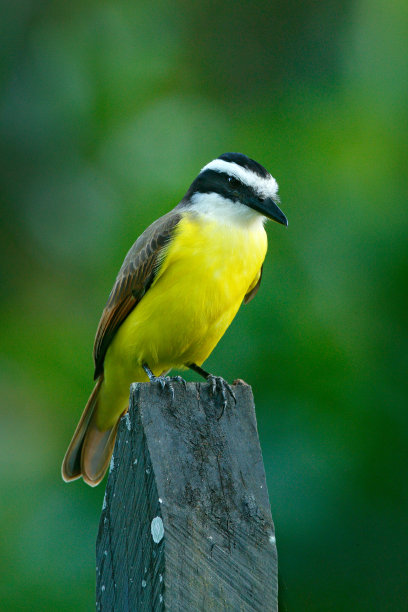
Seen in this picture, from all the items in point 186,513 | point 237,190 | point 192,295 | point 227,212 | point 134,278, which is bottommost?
point 134,278

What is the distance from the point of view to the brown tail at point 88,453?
4.21 meters

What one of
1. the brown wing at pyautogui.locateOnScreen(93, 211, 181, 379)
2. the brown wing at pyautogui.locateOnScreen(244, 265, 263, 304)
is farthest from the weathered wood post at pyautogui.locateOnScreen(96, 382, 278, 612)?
the brown wing at pyautogui.locateOnScreen(244, 265, 263, 304)

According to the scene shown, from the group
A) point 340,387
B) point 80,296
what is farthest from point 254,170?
point 80,296

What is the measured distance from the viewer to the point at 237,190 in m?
4.19

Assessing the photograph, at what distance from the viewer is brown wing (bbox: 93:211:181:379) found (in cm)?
412

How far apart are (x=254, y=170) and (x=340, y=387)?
1076 mm

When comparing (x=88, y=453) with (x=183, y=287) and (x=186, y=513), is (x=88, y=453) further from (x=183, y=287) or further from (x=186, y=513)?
(x=186, y=513)

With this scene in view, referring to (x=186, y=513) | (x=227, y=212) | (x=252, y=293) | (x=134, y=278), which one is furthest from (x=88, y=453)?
(x=186, y=513)

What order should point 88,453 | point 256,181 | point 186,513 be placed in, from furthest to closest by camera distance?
point 88,453, point 256,181, point 186,513

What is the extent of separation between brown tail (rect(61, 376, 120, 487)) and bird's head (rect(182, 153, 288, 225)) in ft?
3.92

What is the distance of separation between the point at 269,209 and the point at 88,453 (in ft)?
4.74

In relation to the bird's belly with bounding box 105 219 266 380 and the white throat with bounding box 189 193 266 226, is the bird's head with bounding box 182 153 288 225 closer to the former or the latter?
the white throat with bounding box 189 193 266 226

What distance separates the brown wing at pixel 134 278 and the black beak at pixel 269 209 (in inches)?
15.3

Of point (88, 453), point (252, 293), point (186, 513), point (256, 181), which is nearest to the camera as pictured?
point (186, 513)
